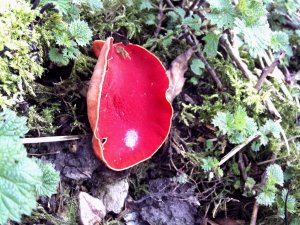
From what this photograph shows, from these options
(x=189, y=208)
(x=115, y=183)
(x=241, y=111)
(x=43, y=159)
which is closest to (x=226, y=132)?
(x=241, y=111)

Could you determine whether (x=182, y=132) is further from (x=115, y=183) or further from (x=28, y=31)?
(x=28, y=31)

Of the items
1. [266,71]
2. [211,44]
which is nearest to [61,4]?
[211,44]

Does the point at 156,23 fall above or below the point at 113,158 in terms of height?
above

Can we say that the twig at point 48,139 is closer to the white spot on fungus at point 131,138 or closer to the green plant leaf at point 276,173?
the white spot on fungus at point 131,138

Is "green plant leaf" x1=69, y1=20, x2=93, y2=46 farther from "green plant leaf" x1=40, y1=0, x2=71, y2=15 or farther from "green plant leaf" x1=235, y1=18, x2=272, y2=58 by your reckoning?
"green plant leaf" x1=235, y1=18, x2=272, y2=58

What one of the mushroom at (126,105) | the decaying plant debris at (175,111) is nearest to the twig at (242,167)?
the decaying plant debris at (175,111)

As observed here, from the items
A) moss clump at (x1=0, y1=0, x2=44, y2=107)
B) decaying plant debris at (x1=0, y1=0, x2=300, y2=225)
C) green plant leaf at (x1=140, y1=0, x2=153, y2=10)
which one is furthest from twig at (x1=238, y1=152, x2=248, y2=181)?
moss clump at (x1=0, y1=0, x2=44, y2=107)

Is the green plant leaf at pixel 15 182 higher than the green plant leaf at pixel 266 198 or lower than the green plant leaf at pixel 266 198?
higher
